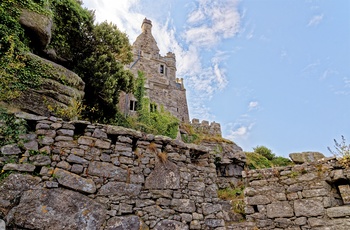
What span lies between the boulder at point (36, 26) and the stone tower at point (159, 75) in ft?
48.2

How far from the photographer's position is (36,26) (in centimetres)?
670

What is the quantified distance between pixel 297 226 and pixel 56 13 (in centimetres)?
1081

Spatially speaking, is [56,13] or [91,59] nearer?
[56,13]

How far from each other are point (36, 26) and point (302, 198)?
8.45 metres

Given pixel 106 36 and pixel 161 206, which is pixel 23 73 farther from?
pixel 106 36

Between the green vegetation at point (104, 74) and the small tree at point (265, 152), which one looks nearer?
the green vegetation at point (104, 74)

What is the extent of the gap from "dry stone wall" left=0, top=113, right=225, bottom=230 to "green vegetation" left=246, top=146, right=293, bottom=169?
9738 millimetres

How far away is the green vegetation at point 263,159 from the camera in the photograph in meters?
14.9

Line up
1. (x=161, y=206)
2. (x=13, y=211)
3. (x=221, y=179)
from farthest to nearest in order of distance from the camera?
1. (x=221, y=179)
2. (x=161, y=206)
3. (x=13, y=211)

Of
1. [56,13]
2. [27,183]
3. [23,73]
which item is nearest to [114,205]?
[27,183]

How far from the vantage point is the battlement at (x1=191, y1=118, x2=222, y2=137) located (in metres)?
23.6

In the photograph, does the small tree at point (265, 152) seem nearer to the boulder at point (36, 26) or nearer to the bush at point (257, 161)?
the bush at point (257, 161)

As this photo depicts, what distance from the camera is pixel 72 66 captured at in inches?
400

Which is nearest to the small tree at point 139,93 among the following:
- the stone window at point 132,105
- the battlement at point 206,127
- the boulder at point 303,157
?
the stone window at point 132,105
